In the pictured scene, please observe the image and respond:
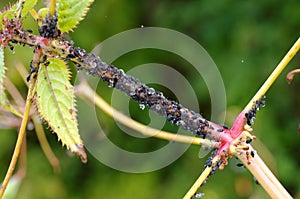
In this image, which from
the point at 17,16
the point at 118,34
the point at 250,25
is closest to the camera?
the point at 17,16

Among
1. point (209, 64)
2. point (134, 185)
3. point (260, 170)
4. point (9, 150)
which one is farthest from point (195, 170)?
point (260, 170)

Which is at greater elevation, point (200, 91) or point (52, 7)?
point (200, 91)

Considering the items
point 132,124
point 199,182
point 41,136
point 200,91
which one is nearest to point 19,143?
point 199,182

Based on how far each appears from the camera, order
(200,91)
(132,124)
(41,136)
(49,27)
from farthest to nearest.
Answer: (200,91), (41,136), (132,124), (49,27)

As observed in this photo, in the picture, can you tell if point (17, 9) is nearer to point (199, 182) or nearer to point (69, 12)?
point (69, 12)

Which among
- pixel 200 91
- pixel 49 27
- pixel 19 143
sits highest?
pixel 200 91

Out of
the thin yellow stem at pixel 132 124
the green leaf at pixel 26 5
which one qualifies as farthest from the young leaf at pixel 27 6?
the thin yellow stem at pixel 132 124

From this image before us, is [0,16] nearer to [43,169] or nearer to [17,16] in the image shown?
[17,16]
